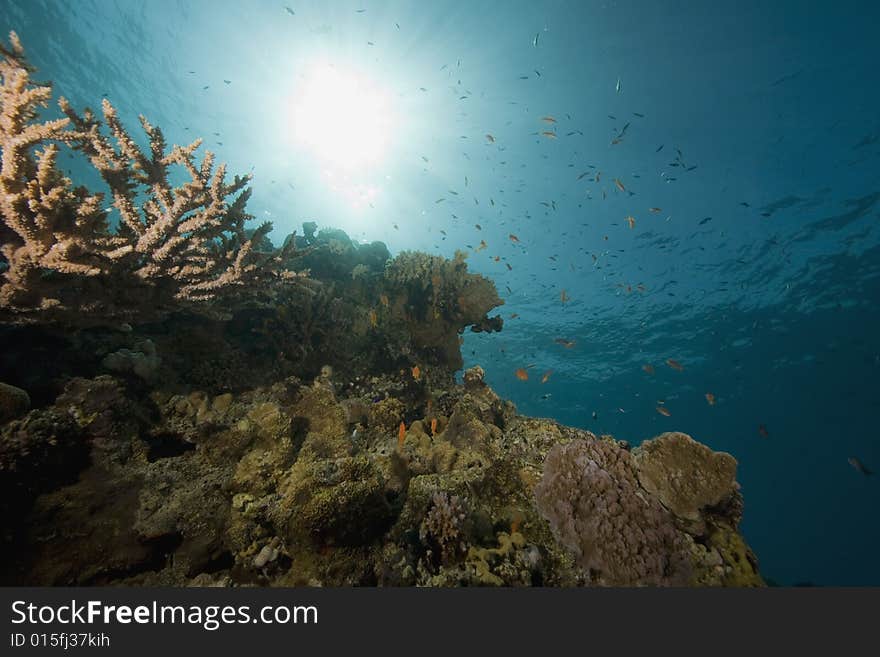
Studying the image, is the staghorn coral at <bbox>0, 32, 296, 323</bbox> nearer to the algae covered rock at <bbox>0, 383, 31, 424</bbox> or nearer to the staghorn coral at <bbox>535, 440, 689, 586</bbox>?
the algae covered rock at <bbox>0, 383, 31, 424</bbox>

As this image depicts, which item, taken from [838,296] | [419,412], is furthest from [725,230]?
[419,412]

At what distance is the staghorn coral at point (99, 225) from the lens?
305 cm

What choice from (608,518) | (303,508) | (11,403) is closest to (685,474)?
(608,518)

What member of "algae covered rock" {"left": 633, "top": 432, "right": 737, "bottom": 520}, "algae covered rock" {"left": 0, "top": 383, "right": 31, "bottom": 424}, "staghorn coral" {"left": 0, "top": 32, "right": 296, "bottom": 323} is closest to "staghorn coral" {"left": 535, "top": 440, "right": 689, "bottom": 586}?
"algae covered rock" {"left": 633, "top": 432, "right": 737, "bottom": 520}

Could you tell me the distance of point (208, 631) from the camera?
96.0 inches

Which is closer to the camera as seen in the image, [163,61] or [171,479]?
[171,479]

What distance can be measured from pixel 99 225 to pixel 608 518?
6.15 m

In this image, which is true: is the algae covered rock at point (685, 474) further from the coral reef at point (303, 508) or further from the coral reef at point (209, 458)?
the coral reef at point (303, 508)

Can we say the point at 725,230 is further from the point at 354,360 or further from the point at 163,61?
the point at 163,61

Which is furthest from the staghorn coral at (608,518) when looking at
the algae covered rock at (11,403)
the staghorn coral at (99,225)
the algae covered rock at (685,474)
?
the algae covered rock at (11,403)

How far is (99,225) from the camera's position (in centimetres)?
346

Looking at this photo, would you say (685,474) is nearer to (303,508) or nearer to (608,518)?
(608,518)

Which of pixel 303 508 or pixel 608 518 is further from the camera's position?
pixel 608 518

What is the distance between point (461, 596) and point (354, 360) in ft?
17.7
